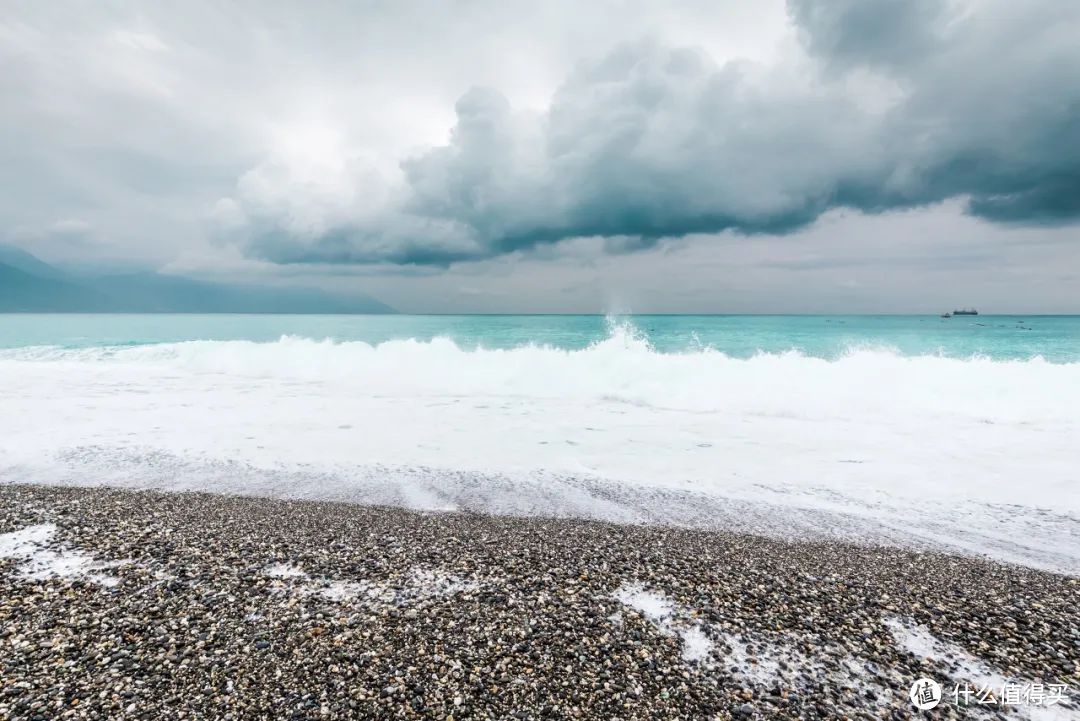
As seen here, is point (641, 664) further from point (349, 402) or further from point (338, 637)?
point (349, 402)

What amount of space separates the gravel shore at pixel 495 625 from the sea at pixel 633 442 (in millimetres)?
1805

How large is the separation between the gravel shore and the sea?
71.1 inches

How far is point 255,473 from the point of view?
10469mm

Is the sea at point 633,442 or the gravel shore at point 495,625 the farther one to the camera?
the sea at point 633,442

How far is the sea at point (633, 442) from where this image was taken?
29.0ft

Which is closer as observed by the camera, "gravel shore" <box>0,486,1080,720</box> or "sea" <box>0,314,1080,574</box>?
"gravel shore" <box>0,486,1080,720</box>

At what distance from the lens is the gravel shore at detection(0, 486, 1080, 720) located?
13.0 feet

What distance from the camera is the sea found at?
8.85 meters

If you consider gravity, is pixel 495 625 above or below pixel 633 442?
above

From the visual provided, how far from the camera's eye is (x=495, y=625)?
4867 millimetres

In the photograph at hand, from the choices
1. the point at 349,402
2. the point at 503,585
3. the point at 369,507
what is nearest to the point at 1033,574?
the point at 503,585

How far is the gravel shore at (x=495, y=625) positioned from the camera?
396 centimetres

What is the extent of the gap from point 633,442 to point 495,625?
9303mm

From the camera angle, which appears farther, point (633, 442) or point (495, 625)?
point (633, 442)
